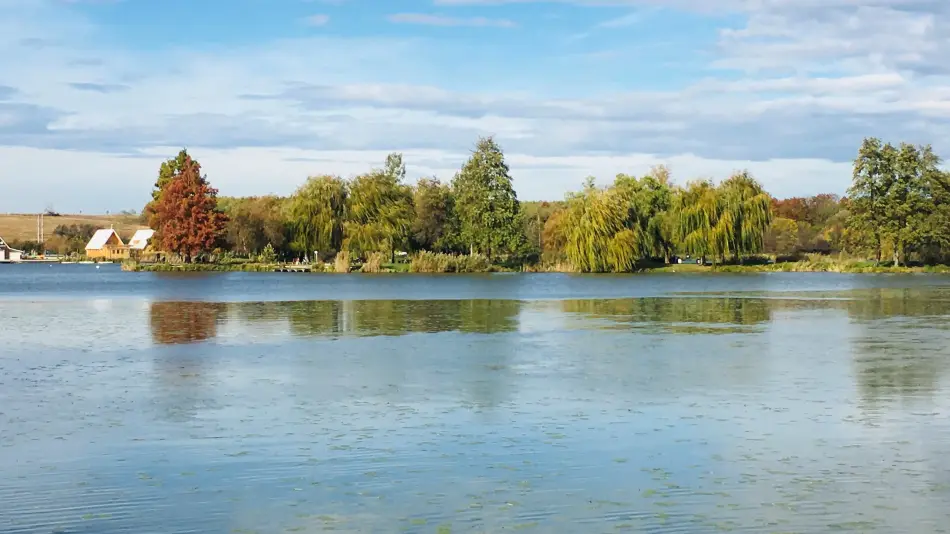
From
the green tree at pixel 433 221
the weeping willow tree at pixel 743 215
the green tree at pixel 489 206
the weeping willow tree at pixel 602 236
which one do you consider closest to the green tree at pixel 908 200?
the weeping willow tree at pixel 743 215

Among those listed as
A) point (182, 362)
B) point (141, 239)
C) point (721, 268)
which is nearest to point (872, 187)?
point (721, 268)

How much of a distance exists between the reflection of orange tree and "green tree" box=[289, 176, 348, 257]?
46532 millimetres

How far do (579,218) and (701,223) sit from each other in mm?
10088

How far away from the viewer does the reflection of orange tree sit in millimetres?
32688

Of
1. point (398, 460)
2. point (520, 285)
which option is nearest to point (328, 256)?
point (520, 285)

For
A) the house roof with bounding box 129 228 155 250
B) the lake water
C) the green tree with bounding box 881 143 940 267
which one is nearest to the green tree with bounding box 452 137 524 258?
the green tree with bounding box 881 143 940 267

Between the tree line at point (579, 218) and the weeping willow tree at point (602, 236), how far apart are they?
0.10m

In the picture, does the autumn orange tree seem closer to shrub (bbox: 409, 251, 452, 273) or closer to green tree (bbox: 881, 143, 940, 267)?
shrub (bbox: 409, 251, 452, 273)

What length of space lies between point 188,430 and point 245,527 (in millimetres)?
5629

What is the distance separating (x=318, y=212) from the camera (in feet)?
327

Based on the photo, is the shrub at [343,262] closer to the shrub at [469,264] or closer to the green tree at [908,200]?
the shrub at [469,264]

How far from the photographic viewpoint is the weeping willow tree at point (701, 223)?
9400 cm

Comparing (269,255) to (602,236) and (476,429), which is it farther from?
(476,429)

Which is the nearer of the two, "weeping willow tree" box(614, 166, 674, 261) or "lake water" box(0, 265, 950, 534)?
"lake water" box(0, 265, 950, 534)
